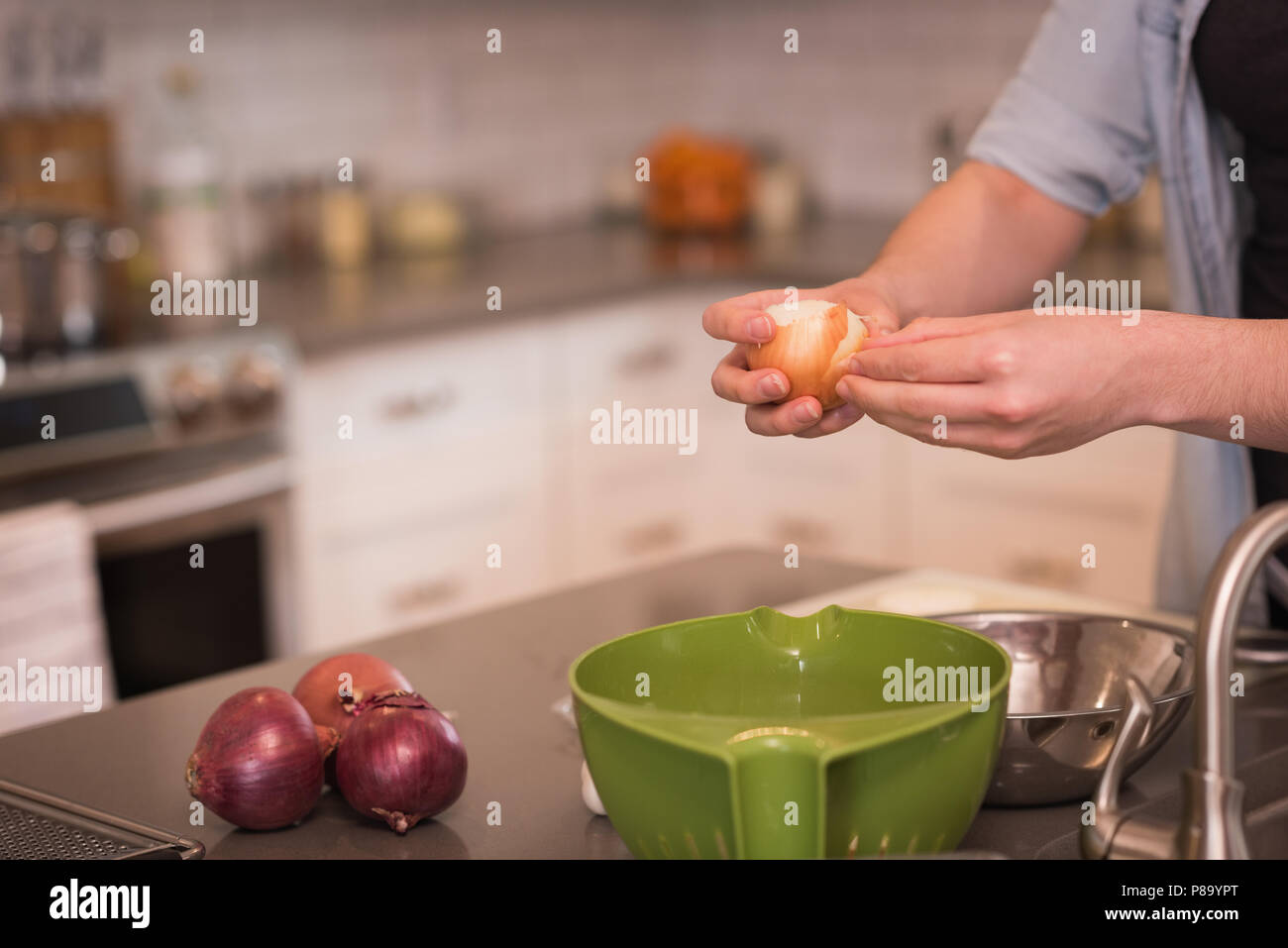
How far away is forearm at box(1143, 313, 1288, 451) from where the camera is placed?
2.81ft

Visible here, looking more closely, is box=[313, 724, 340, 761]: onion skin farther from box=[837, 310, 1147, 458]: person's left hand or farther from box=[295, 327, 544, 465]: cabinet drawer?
box=[295, 327, 544, 465]: cabinet drawer

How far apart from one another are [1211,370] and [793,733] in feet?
1.14

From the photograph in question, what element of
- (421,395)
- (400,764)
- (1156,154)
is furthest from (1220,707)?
(421,395)

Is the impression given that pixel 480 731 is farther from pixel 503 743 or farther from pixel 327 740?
pixel 327 740

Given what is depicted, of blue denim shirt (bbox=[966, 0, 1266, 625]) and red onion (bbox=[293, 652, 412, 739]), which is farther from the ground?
blue denim shirt (bbox=[966, 0, 1266, 625])

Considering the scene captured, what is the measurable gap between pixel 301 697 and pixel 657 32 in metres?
2.69

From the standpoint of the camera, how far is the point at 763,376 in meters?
1.05

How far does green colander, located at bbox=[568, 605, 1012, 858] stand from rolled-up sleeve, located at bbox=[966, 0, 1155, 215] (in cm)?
60

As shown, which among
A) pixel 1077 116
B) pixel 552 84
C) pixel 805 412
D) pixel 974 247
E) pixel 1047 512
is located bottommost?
pixel 1047 512

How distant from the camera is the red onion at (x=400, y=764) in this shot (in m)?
0.84

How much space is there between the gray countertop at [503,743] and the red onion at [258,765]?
2cm

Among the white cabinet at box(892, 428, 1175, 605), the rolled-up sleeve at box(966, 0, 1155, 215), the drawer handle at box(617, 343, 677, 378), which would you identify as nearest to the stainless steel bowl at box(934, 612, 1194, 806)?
the rolled-up sleeve at box(966, 0, 1155, 215)
